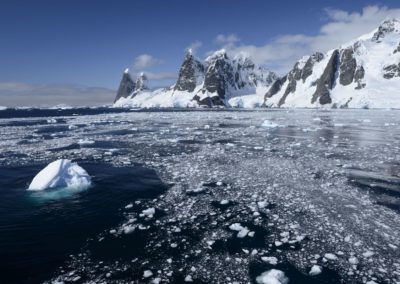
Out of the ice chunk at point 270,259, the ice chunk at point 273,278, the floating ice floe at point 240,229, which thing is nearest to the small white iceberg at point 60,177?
the floating ice floe at point 240,229

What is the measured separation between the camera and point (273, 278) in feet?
23.2

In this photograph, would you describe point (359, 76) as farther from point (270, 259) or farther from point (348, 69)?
point (270, 259)

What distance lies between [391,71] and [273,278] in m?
202

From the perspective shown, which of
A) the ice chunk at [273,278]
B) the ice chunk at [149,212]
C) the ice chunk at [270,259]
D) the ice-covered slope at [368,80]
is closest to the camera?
the ice chunk at [273,278]

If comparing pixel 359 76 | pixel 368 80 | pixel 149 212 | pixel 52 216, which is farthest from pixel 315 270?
pixel 359 76

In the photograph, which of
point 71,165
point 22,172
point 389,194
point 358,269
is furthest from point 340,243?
point 22,172

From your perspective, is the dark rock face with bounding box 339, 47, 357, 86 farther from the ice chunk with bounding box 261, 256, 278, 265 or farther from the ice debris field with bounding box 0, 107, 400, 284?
the ice chunk with bounding box 261, 256, 278, 265

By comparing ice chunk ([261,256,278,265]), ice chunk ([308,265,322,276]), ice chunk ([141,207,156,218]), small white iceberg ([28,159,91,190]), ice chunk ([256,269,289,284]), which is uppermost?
small white iceberg ([28,159,91,190])

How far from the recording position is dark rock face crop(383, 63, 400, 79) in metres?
173

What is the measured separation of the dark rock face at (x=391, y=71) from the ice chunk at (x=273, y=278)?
198989mm

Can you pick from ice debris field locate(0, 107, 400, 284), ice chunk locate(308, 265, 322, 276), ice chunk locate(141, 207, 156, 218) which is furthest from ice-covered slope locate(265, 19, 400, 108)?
ice chunk locate(308, 265, 322, 276)

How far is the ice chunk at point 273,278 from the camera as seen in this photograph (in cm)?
704

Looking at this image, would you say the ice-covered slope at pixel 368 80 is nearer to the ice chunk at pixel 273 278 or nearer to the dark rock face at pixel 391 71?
the dark rock face at pixel 391 71

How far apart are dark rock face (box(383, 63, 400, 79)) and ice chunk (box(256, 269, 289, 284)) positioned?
7834 inches
